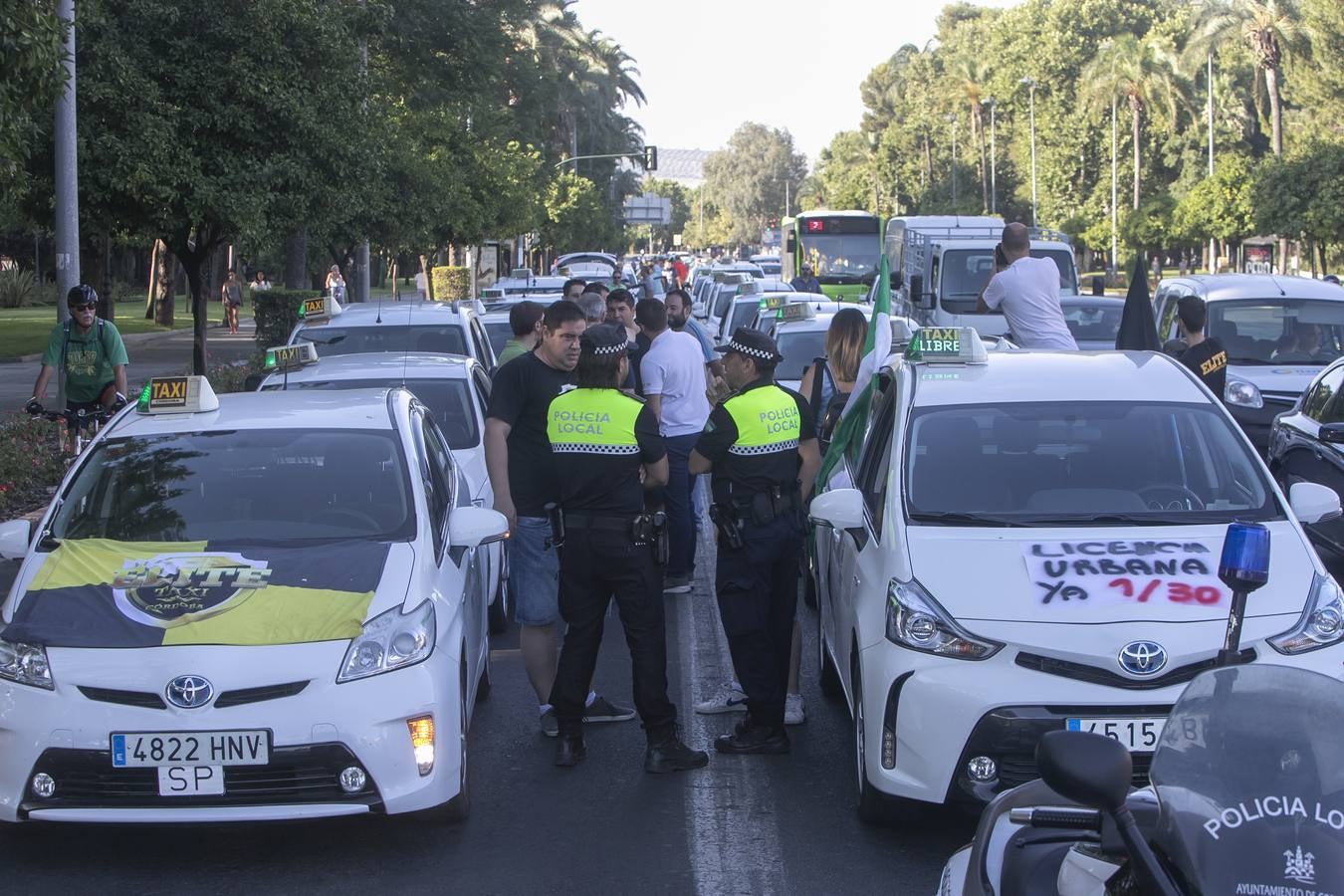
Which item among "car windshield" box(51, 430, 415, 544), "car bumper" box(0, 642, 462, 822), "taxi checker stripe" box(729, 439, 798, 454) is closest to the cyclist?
"car windshield" box(51, 430, 415, 544)

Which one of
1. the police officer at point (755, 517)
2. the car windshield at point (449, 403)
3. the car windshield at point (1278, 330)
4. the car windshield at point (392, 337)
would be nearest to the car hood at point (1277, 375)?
the car windshield at point (1278, 330)

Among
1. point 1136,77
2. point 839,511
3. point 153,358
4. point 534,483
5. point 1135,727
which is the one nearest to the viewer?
point 1135,727

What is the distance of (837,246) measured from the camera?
3797cm

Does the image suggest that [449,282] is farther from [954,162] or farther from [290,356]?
[290,356]

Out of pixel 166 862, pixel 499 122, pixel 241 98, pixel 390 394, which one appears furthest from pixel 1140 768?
pixel 499 122

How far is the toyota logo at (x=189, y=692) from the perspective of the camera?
5344 mm

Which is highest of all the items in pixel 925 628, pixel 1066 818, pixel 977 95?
pixel 977 95

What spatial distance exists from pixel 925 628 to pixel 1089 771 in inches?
112

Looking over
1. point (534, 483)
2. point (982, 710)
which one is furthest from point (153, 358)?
point (982, 710)

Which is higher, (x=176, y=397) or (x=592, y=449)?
(x=176, y=397)

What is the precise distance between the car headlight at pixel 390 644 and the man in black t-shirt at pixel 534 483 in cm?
128

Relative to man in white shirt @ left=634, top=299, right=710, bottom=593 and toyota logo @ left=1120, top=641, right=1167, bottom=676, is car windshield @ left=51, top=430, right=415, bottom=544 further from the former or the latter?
man in white shirt @ left=634, top=299, right=710, bottom=593

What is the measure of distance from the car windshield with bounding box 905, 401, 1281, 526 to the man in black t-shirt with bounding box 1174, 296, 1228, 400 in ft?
16.6

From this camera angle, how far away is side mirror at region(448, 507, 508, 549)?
651 cm
